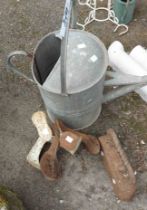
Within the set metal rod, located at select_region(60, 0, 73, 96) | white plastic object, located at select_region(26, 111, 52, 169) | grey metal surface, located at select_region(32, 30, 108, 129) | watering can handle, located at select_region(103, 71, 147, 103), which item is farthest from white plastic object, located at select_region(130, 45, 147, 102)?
metal rod, located at select_region(60, 0, 73, 96)

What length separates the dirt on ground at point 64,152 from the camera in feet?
6.81

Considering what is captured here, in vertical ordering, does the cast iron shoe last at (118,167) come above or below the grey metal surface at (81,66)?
below

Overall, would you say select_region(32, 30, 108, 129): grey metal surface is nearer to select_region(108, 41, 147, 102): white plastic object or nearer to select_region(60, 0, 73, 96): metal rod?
select_region(60, 0, 73, 96): metal rod

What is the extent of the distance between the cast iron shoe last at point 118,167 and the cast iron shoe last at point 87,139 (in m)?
0.04

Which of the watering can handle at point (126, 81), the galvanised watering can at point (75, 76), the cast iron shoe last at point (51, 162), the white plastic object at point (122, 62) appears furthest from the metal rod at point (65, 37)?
the white plastic object at point (122, 62)

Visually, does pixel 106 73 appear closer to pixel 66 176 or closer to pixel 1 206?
pixel 66 176

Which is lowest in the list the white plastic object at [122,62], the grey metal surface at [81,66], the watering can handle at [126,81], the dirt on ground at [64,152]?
the dirt on ground at [64,152]

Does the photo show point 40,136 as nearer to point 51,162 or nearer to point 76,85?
point 51,162

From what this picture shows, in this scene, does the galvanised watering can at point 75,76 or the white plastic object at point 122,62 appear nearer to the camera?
the galvanised watering can at point 75,76

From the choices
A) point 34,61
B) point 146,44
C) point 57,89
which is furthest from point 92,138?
point 146,44

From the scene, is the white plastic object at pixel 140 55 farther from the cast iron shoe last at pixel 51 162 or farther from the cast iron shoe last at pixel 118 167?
the cast iron shoe last at pixel 51 162

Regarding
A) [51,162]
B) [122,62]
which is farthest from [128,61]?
[51,162]

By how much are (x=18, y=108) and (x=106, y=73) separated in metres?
0.75

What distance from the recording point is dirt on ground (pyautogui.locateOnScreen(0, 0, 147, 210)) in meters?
2.08
